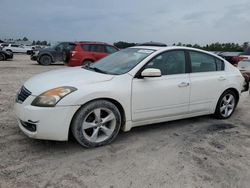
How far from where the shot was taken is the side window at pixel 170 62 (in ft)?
13.6

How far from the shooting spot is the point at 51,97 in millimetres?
3275

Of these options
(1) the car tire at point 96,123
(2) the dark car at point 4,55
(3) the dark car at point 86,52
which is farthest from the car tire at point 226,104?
(2) the dark car at point 4,55

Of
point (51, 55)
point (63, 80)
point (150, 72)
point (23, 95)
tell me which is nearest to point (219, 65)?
point (150, 72)

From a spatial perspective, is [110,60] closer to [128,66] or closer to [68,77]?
[128,66]

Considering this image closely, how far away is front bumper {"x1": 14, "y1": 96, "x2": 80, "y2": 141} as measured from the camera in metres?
3.21

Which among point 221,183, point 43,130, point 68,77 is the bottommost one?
point 221,183

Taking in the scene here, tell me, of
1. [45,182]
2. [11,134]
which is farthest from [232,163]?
[11,134]

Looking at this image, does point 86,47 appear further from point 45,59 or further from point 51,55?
point 45,59

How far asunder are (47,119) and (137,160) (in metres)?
1.25

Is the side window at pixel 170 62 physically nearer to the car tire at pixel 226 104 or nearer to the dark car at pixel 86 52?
the car tire at pixel 226 104

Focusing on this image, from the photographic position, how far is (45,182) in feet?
8.94

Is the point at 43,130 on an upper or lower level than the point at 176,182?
upper

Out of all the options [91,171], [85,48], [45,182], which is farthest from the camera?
[85,48]

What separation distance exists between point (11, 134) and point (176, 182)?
258 cm
